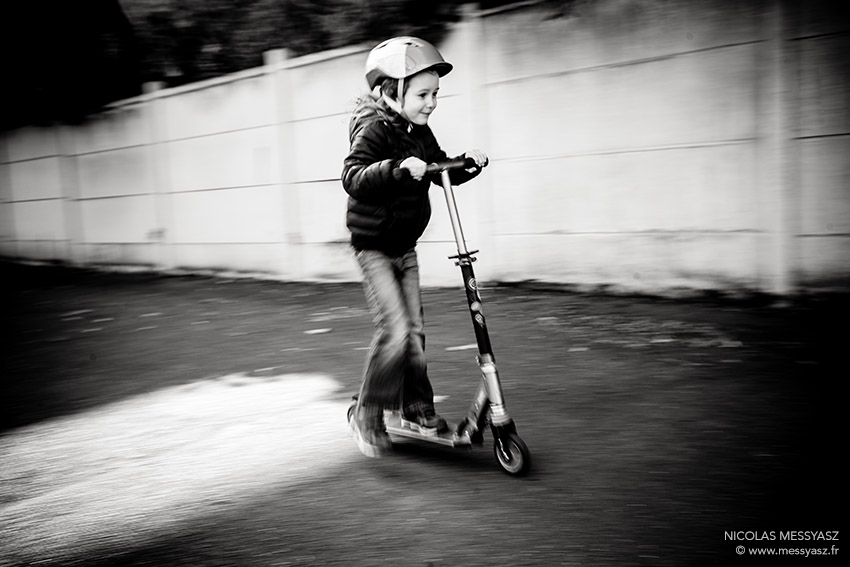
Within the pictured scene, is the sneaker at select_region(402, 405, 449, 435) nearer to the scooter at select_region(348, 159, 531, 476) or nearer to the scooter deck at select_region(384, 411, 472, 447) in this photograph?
the scooter deck at select_region(384, 411, 472, 447)

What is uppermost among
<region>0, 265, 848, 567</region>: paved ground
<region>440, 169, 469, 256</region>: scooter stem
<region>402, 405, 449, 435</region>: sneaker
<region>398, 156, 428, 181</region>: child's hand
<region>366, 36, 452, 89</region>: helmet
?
<region>366, 36, 452, 89</region>: helmet

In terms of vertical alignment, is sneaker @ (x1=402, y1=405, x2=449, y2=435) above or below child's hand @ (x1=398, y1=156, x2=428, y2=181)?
below

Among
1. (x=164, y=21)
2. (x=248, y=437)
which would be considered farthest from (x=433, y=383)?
(x=164, y=21)

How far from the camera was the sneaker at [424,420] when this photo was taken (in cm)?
396

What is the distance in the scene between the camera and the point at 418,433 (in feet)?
13.1

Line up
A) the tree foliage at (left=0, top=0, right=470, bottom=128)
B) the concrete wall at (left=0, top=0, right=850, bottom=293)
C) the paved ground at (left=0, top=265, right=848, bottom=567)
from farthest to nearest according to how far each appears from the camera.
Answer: the tree foliage at (left=0, top=0, right=470, bottom=128) < the concrete wall at (left=0, top=0, right=850, bottom=293) < the paved ground at (left=0, top=265, right=848, bottom=567)

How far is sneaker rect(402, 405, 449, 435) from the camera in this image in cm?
396

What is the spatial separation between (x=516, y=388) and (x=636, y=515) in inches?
72.7

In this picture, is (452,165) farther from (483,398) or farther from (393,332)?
(483,398)

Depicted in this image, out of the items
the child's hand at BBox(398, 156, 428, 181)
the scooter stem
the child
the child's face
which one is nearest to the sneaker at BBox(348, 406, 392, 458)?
the child

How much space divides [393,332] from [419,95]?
102 centimetres

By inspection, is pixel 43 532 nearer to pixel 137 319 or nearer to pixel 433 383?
pixel 433 383

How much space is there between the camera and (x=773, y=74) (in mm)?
6195

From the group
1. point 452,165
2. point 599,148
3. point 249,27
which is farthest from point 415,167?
point 249,27
